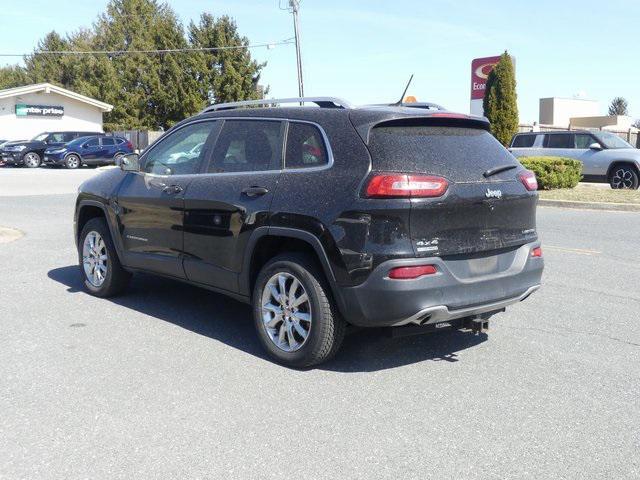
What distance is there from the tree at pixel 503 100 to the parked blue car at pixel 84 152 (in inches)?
704

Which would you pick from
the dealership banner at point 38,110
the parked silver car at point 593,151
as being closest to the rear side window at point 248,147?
the parked silver car at point 593,151

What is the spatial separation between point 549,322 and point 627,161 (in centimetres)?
1452

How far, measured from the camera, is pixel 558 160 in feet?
58.5

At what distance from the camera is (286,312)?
4.92m

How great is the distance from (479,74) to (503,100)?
4632 mm

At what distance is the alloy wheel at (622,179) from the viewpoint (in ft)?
61.7

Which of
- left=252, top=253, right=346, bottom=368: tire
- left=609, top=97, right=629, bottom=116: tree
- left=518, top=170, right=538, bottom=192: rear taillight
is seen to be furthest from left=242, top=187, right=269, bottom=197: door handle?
left=609, top=97, right=629, bottom=116: tree

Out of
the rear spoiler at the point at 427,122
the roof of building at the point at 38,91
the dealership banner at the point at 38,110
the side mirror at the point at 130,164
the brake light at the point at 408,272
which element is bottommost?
the brake light at the point at 408,272

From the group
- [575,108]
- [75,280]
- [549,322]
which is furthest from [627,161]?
[575,108]

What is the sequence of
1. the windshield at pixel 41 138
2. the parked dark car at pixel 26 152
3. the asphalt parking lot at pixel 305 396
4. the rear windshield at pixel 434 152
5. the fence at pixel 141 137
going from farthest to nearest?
the fence at pixel 141 137 → the windshield at pixel 41 138 → the parked dark car at pixel 26 152 → the rear windshield at pixel 434 152 → the asphalt parking lot at pixel 305 396

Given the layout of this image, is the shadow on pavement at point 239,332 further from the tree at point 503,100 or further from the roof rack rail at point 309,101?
the tree at point 503,100

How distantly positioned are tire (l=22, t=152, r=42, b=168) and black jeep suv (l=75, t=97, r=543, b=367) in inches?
1273

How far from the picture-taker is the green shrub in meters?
17.6

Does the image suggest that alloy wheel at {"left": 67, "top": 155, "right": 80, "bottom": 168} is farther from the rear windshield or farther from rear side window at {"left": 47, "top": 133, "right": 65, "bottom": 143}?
the rear windshield
